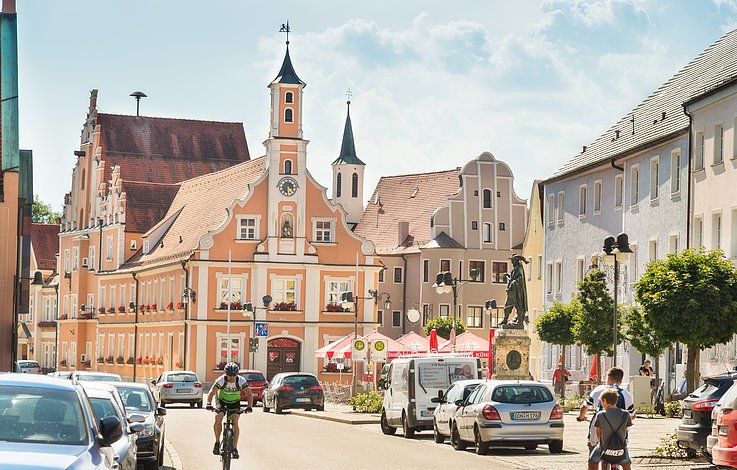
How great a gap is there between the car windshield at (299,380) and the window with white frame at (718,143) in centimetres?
1717

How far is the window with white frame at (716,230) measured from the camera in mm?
46675

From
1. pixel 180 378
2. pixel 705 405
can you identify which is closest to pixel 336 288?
pixel 180 378

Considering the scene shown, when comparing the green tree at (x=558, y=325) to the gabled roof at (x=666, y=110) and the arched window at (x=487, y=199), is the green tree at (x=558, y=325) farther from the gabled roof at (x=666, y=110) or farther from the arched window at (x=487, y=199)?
the arched window at (x=487, y=199)

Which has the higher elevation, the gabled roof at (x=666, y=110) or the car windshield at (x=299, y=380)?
the gabled roof at (x=666, y=110)

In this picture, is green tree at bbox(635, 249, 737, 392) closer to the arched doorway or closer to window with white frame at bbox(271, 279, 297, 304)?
the arched doorway

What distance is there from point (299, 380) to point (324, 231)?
30763mm

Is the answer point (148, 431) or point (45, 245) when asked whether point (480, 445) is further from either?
point (45, 245)

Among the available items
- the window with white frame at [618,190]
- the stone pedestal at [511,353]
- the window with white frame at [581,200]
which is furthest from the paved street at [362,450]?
the window with white frame at [581,200]

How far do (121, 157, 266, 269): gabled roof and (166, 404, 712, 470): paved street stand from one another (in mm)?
43085

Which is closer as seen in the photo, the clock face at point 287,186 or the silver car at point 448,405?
the silver car at point 448,405

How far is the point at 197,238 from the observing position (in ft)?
277

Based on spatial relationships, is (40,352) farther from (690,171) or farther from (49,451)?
(49,451)

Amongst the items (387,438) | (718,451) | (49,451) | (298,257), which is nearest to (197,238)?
(298,257)

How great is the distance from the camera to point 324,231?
8475cm
